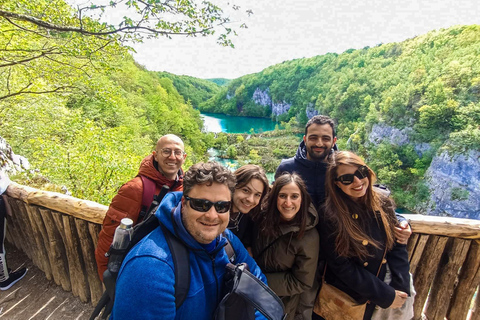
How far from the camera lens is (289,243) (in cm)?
201

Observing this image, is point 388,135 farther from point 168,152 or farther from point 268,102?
point 268,102

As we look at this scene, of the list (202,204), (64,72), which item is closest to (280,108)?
(64,72)

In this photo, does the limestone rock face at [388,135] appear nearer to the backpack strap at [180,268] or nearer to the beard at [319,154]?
the beard at [319,154]

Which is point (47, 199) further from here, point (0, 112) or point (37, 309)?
point (0, 112)

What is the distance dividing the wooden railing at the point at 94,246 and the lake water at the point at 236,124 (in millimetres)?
82934

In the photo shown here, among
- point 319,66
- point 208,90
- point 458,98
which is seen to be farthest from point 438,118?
point 208,90

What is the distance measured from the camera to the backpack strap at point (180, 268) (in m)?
1.23

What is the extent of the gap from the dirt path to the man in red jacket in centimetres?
108

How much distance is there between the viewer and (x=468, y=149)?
36.1 m

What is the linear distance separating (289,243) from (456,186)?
47.9 meters

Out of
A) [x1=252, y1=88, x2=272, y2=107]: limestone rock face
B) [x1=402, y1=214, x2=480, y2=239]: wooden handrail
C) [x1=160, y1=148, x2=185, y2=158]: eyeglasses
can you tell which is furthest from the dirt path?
[x1=252, y1=88, x2=272, y2=107]: limestone rock face

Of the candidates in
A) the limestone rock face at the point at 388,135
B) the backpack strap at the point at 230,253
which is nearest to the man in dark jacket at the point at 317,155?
the backpack strap at the point at 230,253

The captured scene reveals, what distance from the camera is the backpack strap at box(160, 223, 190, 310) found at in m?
1.23

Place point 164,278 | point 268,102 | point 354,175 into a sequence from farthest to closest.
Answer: point 268,102 < point 354,175 < point 164,278
